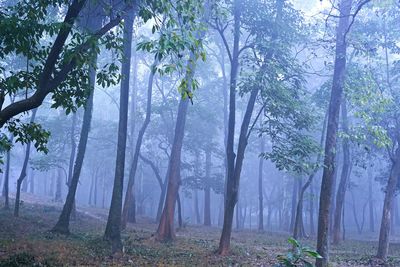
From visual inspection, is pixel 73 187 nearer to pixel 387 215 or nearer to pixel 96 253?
pixel 96 253

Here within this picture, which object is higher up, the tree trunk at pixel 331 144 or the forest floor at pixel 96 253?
the tree trunk at pixel 331 144

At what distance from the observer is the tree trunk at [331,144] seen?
40.2 ft

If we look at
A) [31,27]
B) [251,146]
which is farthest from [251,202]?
[31,27]

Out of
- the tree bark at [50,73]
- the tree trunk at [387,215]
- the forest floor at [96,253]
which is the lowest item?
the forest floor at [96,253]

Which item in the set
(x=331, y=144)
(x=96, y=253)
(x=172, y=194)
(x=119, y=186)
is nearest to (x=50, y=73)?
(x=96, y=253)

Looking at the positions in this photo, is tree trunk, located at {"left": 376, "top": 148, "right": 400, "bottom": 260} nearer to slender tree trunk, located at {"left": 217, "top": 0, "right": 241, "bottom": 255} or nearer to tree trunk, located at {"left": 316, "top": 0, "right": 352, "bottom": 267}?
tree trunk, located at {"left": 316, "top": 0, "right": 352, "bottom": 267}

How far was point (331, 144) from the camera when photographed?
12.8m

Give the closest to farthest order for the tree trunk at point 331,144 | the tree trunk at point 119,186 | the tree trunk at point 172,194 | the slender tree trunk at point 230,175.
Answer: the tree trunk at point 331,144, the tree trunk at point 119,186, the slender tree trunk at point 230,175, the tree trunk at point 172,194

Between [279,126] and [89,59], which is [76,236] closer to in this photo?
[279,126]

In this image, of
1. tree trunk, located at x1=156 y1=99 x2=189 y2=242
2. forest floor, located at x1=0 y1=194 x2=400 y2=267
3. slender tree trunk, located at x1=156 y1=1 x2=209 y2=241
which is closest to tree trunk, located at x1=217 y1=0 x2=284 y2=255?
forest floor, located at x1=0 y1=194 x2=400 y2=267

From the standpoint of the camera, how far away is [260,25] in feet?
56.0

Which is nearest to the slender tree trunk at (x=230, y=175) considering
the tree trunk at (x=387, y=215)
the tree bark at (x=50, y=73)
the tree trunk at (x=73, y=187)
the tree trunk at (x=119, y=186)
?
the tree trunk at (x=119, y=186)

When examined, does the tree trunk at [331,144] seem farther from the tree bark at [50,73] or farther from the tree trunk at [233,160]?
the tree bark at [50,73]

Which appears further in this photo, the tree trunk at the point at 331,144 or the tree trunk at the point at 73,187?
the tree trunk at the point at 73,187
